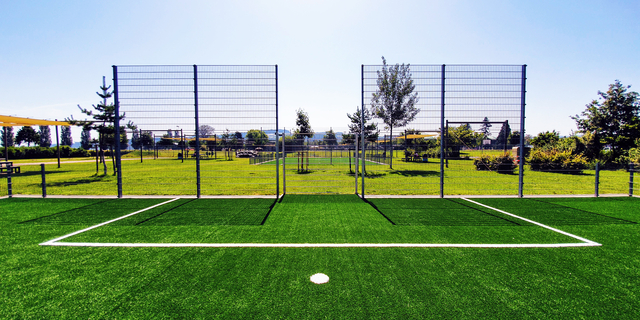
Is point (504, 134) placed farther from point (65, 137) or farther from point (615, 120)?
point (65, 137)

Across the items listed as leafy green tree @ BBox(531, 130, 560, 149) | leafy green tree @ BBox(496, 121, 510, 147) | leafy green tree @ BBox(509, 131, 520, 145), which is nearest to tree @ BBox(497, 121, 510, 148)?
leafy green tree @ BBox(496, 121, 510, 147)

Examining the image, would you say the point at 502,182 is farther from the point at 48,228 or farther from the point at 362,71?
the point at 48,228

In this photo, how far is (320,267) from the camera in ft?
10.7

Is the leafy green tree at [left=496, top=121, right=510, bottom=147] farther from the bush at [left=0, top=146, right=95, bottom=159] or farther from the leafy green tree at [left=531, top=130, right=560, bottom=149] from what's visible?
the bush at [left=0, top=146, right=95, bottom=159]

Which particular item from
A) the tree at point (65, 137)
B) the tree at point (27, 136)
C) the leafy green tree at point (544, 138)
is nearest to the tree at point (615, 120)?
the leafy green tree at point (544, 138)

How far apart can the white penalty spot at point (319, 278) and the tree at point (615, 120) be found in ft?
84.9

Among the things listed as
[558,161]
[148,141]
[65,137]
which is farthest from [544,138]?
[65,137]

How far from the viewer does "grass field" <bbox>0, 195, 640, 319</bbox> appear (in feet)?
8.09

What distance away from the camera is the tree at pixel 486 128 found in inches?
291

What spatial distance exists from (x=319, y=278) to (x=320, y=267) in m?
0.28

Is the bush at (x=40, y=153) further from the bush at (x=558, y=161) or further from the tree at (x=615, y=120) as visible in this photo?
the tree at (x=615, y=120)

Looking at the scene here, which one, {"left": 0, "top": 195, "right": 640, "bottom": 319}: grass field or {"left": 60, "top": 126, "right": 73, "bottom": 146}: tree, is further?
{"left": 60, "top": 126, "right": 73, "bottom": 146}: tree

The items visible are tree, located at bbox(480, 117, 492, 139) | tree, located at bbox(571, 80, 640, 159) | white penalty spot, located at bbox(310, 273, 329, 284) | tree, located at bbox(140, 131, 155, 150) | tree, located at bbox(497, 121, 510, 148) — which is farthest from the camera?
tree, located at bbox(571, 80, 640, 159)

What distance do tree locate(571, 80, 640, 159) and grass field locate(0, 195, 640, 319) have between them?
1989 centimetres
